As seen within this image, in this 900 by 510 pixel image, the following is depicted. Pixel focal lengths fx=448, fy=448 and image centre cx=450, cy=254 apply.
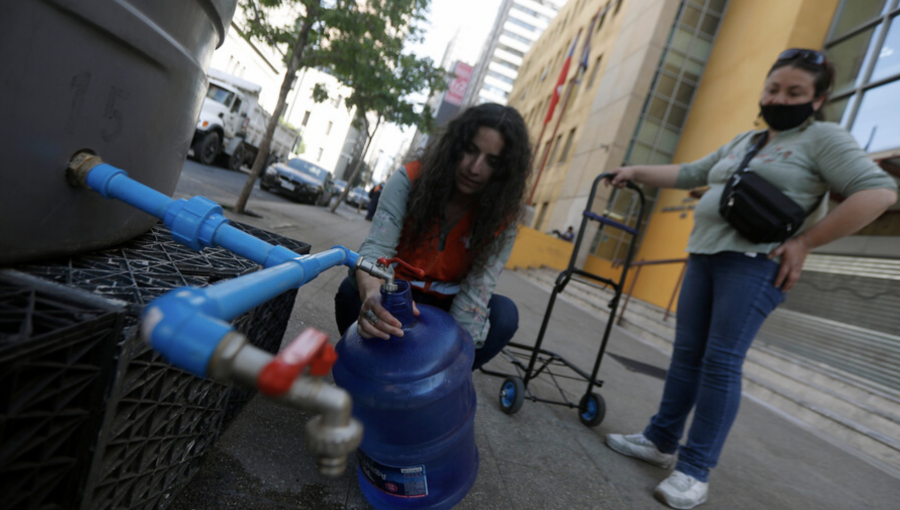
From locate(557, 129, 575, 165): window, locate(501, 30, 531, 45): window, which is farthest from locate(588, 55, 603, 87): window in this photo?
locate(501, 30, 531, 45): window

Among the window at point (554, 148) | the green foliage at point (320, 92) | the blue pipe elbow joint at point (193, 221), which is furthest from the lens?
the window at point (554, 148)

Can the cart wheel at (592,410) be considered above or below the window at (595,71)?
below

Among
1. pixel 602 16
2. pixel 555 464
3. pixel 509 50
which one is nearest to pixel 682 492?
pixel 555 464

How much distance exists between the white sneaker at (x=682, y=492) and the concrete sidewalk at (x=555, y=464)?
0.06 metres

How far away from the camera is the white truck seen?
1142 centimetres

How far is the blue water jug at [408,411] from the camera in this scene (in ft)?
4.10

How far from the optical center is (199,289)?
0.62 metres

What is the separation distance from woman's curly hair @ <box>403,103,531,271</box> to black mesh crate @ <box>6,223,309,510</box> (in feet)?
2.48

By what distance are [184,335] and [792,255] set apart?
2174 mm

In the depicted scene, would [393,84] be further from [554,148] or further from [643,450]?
[554,148]

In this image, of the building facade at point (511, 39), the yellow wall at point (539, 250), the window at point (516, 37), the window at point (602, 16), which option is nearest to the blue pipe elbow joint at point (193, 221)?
the yellow wall at point (539, 250)

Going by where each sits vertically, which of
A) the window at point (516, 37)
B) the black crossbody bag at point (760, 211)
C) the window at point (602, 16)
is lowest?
the black crossbody bag at point (760, 211)

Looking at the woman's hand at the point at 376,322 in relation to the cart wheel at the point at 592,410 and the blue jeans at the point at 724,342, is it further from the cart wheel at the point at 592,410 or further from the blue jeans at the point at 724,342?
the cart wheel at the point at 592,410

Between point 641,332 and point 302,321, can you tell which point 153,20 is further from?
point 641,332
